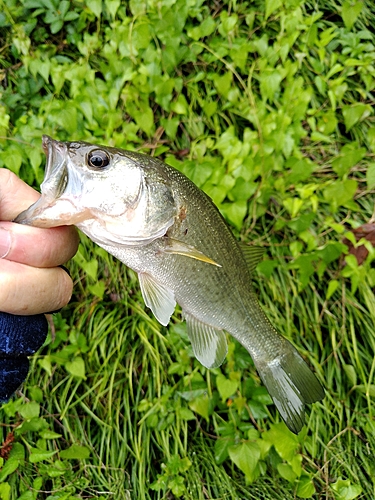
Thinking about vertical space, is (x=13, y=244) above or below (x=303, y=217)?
above

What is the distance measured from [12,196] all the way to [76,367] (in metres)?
0.96

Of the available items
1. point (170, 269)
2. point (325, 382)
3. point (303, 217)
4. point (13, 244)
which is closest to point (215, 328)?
point (170, 269)

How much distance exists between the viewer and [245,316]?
1.22 meters

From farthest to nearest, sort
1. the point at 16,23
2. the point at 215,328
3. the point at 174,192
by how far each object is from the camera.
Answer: the point at 16,23 < the point at 215,328 < the point at 174,192

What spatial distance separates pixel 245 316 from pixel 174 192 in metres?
0.43

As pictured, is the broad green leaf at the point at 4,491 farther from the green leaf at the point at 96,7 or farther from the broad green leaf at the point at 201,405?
the green leaf at the point at 96,7

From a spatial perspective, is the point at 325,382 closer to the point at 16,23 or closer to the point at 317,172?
the point at 317,172

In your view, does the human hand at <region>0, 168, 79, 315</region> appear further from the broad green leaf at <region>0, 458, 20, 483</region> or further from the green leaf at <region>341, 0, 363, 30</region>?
the green leaf at <region>341, 0, 363, 30</region>

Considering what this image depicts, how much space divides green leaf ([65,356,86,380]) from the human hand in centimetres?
78

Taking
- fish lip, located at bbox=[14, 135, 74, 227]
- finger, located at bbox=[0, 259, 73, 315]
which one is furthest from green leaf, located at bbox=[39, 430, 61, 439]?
fish lip, located at bbox=[14, 135, 74, 227]

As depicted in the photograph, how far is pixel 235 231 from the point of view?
192 cm

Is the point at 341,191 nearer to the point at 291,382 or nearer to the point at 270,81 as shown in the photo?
the point at 270,81

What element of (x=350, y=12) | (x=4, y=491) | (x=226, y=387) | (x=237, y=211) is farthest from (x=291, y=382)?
(x=350, y=12)

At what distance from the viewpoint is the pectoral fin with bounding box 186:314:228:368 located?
3.81ft
